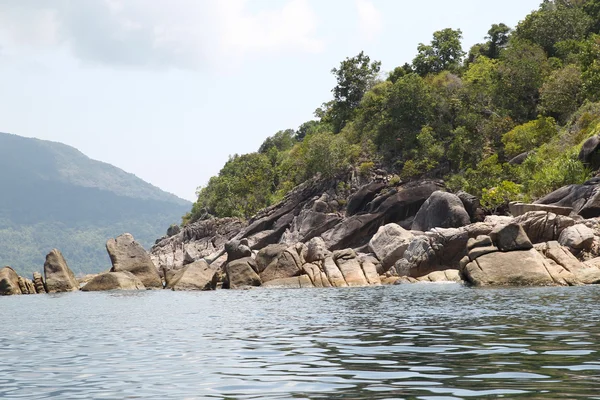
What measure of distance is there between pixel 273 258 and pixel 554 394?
47.2 metres

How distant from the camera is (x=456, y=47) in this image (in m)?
110

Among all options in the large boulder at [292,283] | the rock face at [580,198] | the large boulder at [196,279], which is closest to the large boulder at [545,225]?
the rock face at [580,198]

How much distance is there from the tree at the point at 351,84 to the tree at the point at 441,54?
23.4 ft

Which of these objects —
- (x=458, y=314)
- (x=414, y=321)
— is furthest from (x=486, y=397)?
(x=458, y=314)

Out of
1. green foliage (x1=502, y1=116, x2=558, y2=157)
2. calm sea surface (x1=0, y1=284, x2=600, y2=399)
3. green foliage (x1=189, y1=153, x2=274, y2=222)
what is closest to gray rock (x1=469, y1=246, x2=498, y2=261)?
calm sea surface (x1=0, y1=284, x2=600, y2=399)

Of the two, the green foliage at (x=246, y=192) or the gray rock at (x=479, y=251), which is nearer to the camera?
the gray rock at (x=479, y=251)

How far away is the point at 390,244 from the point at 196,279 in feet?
55.2

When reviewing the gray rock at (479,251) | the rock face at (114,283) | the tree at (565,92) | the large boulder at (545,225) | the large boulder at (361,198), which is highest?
the tree at (565,92)

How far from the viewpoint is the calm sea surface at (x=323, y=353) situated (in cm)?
1079

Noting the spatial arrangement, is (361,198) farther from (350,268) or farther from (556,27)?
(556,27)

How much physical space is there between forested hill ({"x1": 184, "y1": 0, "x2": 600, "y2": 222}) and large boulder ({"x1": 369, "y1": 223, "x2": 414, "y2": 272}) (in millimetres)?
12649

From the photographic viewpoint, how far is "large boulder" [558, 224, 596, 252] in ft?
142

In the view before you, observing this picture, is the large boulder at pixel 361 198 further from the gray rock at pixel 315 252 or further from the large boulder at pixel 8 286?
the large boulder at pixel 8 286

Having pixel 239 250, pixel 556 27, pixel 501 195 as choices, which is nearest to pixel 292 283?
pixel 239 250
